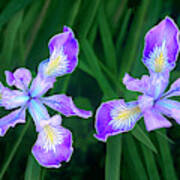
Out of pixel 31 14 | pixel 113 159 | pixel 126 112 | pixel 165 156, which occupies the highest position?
pixel 31 14

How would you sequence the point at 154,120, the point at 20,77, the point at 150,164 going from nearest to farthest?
the point at 154,120, the point at 20,77, the point at 150,164

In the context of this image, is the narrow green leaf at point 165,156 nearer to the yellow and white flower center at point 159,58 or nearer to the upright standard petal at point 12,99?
the yellow and white flower center at point 159,58

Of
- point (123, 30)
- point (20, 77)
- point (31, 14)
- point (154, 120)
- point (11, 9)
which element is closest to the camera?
point (154, 120)

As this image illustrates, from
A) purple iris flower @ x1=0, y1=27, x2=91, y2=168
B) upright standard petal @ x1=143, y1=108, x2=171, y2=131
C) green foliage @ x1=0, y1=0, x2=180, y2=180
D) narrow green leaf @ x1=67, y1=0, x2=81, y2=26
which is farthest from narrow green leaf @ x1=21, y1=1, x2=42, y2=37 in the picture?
upright standard petal @ x1=143, y1=108, x2=171, y2=131

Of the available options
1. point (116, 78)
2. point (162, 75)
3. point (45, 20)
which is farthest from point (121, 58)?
point (162, 75)

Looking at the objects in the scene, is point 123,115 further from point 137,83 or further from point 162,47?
point 162,47

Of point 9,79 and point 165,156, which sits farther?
point 165,156

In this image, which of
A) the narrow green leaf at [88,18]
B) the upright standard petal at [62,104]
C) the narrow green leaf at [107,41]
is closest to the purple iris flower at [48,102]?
the upright standard petal at [62,104]

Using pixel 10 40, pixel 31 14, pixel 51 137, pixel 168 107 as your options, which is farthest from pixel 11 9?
pixel 168 107
